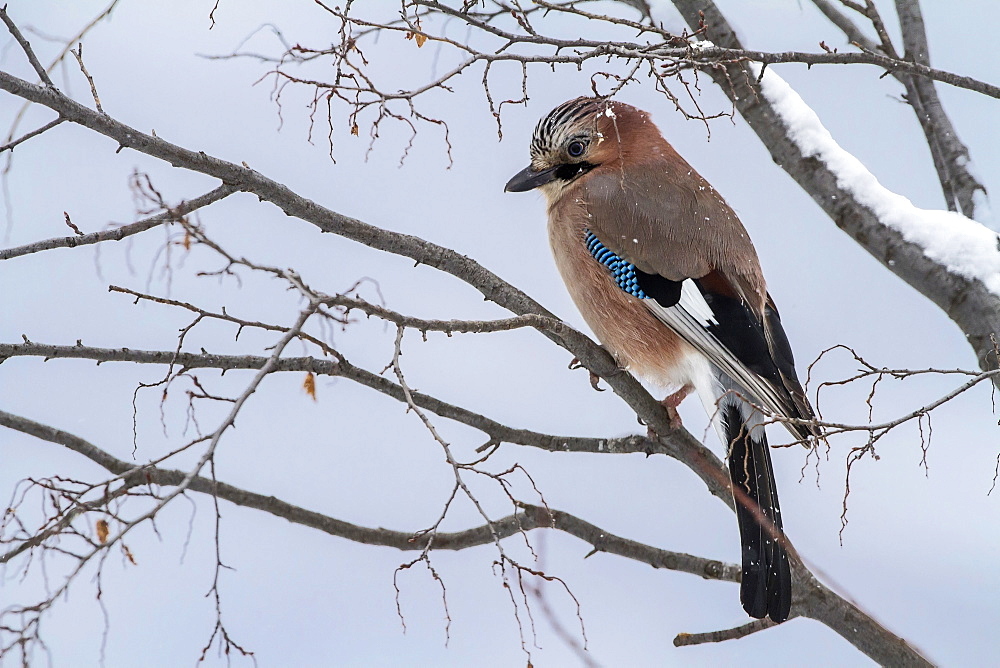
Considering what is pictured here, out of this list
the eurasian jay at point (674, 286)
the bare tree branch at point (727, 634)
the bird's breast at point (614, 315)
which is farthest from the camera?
the bird's breast at point (614, 315)

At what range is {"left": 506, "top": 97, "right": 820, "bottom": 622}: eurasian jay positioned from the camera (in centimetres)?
208

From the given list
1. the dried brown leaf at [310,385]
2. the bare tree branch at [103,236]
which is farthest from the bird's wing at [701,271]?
the bare tree branch at [103,236]

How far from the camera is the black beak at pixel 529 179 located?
2.64m

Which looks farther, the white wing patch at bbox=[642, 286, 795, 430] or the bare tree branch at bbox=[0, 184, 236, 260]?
the white wing patch at bbox=[642, 286, 795, 430]

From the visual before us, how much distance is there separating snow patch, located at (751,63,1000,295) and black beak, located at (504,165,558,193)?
0.65 m

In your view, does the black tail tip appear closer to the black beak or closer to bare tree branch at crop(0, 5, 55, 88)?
the black beak

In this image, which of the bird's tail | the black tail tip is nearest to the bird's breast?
the bird's tail

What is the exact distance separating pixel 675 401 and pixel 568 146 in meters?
0.81

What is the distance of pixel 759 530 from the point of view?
6.65ft

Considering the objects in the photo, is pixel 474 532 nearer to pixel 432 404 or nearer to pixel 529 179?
pixel 432 404

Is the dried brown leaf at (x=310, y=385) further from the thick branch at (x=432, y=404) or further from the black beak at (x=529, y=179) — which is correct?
the black beak at (x=529, y=179)

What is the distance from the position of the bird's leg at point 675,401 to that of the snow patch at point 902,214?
0.73 m

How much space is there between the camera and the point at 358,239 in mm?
1867

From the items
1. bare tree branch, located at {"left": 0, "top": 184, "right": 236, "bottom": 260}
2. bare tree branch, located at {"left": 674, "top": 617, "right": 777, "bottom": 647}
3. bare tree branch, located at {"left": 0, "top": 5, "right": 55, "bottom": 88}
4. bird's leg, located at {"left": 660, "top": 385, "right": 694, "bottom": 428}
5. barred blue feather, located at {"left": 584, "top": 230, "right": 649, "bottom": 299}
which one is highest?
bare tree branch, located at {"left": 0, "top": 5, "right": 55, "bottom": 88}
